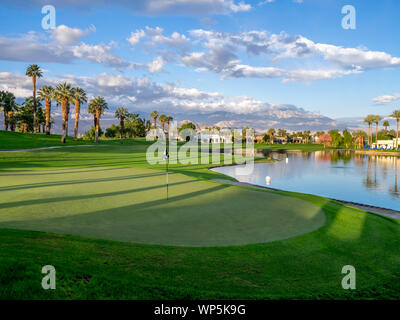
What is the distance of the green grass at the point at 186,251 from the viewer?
5.54 m

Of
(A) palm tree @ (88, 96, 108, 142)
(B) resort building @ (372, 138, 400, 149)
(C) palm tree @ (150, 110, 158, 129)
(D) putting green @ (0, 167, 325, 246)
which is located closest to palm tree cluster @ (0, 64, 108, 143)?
(A) palm tree @ (88, 96, 108, 142)

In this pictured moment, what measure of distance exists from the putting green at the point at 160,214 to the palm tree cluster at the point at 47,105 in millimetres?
67460

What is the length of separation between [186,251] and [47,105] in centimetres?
10370

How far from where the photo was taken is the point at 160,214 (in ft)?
38.5

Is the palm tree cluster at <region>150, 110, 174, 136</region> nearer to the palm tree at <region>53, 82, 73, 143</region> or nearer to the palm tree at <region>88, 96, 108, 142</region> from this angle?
the palm tree at <region>88, 96, 108, 142</region>

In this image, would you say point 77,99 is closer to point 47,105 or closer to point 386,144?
point 47,105

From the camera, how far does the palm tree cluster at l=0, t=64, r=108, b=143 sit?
78.8 m

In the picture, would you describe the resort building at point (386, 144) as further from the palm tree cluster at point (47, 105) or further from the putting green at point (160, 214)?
the putting green at point (160, 214)

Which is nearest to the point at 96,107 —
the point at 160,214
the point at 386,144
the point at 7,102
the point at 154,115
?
the point at 7,102

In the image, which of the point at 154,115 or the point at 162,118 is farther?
the point at 162,118

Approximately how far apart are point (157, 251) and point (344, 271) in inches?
201

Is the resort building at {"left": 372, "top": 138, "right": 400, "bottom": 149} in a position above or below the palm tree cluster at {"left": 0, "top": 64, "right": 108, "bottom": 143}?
below

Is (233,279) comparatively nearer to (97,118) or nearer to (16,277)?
(16,277)

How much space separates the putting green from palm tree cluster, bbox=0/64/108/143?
67.5 m
